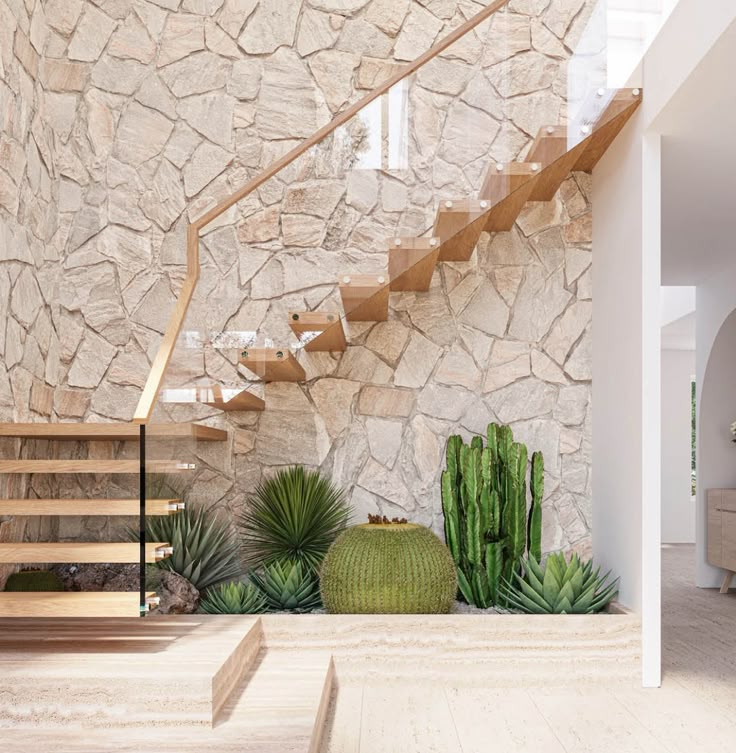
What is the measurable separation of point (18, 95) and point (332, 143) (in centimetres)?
207

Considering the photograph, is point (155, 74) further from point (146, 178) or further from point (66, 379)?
point (66, 379)

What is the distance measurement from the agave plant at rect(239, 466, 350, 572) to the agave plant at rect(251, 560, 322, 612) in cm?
14

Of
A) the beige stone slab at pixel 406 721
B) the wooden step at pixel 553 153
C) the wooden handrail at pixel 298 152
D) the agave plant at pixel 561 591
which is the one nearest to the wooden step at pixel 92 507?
the wooden handrail at pixel 298 152

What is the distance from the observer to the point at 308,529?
15.9 ft

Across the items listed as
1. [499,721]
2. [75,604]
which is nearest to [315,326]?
[75,604]

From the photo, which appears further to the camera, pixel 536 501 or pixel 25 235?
pixel 25 235

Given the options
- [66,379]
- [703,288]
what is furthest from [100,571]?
[703,288]

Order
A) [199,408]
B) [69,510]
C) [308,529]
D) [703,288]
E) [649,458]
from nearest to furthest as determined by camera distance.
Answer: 1. [69,510]
2. [649,458]
3. [199,408]
4. [308,529]
5. [703,288]

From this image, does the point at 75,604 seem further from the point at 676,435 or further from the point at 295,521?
the point at 676,435

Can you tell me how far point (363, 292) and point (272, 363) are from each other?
2.06ft

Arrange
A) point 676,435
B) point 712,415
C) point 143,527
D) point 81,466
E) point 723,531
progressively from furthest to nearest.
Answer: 1. point 676,435
2. point 712,415
3. point 723,531
4. point 81,466
5. point 143,527

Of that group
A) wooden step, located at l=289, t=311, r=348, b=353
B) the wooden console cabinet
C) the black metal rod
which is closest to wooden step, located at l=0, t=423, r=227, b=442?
the black metal rod

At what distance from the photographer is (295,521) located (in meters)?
4.83

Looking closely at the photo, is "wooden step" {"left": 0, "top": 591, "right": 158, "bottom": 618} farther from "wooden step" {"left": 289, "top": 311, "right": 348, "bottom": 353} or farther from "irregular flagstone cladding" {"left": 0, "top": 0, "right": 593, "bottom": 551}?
"wooden step" {"left": 289, "top": 311, "right": 348, "bottom": 353}
